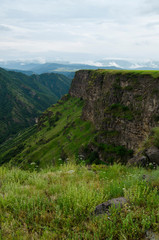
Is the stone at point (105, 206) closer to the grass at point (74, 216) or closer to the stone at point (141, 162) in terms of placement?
the grass at point (74, 216)

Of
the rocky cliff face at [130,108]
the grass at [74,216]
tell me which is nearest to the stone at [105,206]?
the grass at [74,216]

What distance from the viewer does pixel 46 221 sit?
372 cm

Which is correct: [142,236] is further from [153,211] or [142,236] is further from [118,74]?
[118,74]

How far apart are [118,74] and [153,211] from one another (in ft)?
196

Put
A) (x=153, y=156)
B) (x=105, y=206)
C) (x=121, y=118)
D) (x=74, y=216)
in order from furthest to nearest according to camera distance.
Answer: (x=121, y=118) → (x=153, y=156) → (x=105, y=206) → (x=74, y=216)

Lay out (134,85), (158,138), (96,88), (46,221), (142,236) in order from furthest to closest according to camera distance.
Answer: (96,88) → (134,85) → (158,138) → (46,221) → (142,236)

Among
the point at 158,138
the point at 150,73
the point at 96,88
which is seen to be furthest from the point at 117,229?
the point at 96,88

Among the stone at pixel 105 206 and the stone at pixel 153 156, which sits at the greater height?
the stone at pixel 105 206

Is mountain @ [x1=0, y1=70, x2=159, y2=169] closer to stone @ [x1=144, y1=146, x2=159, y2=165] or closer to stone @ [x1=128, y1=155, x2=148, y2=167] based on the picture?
stone @ [x1=128, y1=155, x2=148, y2=167]

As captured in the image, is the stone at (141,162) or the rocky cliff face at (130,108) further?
the rocky cliff face at (130,108)

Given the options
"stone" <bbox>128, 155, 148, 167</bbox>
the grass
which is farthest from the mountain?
the grass

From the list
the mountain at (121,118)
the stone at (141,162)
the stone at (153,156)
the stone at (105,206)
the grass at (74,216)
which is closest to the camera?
the grass at (74,216)

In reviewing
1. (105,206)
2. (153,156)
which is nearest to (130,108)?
(153,156)

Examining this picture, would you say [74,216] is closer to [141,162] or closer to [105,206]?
[105,206]
